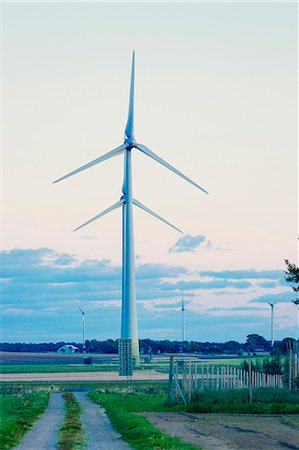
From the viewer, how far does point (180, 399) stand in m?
54.9

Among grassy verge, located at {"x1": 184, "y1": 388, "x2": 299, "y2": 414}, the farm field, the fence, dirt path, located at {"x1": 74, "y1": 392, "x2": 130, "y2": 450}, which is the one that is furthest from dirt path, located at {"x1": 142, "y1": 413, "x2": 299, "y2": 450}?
the fence

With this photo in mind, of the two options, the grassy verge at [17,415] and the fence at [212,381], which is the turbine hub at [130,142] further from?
the fence at [212,381]

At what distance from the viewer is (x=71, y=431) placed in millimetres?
39750

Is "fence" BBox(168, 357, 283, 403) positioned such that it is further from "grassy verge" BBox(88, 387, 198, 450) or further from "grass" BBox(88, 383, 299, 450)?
"grassy verge" BBox(88, 387, 198, 450)

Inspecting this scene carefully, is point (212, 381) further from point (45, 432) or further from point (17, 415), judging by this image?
point (45, 432)

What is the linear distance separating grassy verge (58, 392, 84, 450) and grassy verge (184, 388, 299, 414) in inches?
238

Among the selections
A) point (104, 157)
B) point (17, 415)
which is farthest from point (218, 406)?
point (104, 157)

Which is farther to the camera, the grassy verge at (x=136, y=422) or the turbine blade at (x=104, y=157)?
the turbine blade at (x=104, y=157)

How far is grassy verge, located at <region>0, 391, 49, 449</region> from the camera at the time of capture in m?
37.4

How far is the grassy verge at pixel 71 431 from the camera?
113 feet

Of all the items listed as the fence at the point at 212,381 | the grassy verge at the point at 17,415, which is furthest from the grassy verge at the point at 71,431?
the fence at the point at 212,381

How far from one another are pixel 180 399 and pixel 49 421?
10.4 m

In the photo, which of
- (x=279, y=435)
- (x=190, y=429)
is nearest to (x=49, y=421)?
(x=190, y=429)

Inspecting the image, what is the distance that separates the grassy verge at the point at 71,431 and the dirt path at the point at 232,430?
340 cm
